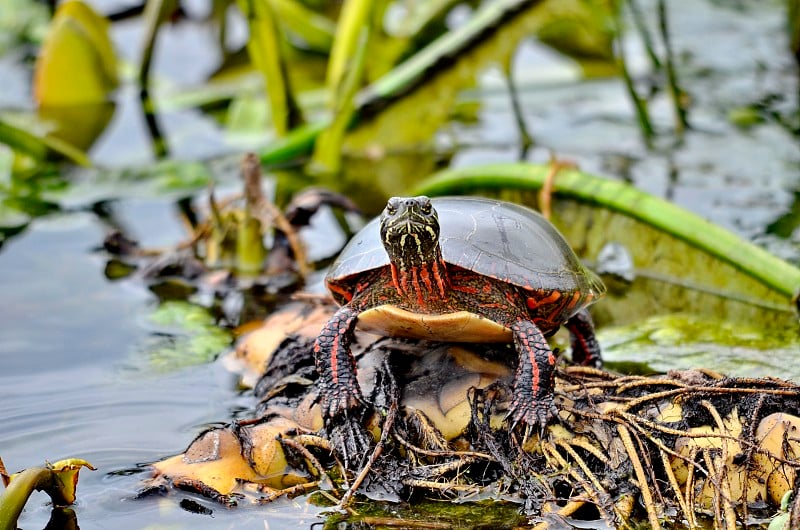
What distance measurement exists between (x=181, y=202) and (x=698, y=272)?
10.6 ft

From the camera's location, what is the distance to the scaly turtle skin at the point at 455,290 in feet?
9.09

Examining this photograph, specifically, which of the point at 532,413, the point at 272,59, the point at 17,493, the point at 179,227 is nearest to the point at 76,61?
the point at 272,59

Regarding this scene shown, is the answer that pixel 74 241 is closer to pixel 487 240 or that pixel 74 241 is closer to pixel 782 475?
pixel 487 240

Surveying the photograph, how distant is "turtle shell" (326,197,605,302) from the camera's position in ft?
9.57

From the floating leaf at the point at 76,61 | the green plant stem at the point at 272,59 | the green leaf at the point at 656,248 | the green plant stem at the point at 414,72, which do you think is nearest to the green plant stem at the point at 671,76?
the green plant stem at the point at 414,72

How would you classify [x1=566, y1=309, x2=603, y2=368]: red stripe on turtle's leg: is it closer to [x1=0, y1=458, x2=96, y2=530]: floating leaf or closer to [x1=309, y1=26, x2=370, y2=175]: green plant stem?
[x1=0, y1=458, x2=96, y2=530]: floating leaf

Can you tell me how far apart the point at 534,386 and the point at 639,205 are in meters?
1.53

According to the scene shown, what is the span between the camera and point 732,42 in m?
8.48

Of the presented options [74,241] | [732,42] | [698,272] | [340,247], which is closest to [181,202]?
[74,241]

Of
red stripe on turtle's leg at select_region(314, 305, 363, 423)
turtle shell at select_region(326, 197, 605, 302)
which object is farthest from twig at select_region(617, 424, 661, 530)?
red stripe on turtle's leg at select_region(314, 305, 363, 423)

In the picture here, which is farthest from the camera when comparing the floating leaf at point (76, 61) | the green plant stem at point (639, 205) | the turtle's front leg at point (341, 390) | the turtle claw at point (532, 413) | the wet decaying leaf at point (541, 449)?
the floating leaf at point (76, 61)

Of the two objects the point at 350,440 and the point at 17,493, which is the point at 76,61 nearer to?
the point at 350,440

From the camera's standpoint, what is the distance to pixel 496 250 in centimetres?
296

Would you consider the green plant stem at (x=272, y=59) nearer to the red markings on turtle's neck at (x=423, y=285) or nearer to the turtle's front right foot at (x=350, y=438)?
the red markings on turtle's neck at (x=423, y=285)
